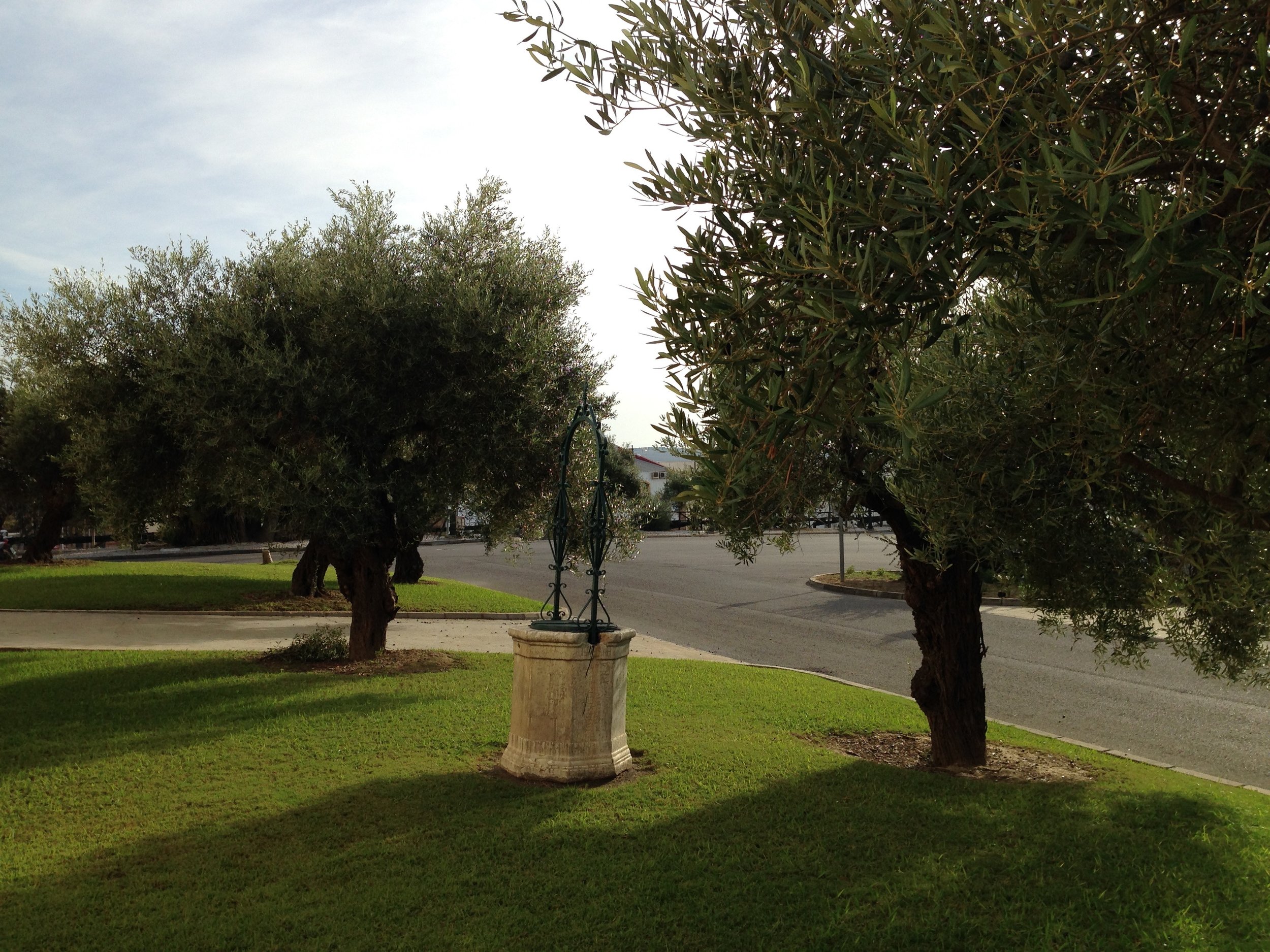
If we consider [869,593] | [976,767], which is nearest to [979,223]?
[976,767]

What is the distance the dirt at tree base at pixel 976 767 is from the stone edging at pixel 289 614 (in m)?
9.69

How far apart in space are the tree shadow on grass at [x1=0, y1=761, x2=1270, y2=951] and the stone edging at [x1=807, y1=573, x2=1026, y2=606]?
14.4m

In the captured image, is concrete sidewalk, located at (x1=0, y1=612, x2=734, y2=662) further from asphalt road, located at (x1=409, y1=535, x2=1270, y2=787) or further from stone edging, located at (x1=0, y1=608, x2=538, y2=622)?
asphalt road, located at (x1=409, y1=535, x2=1270, y2=787)

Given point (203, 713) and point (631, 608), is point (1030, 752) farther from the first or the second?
point (631, 608)

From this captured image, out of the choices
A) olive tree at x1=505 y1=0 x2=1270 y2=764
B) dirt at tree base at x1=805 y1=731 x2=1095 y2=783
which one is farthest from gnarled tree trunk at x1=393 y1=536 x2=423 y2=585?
olive tree at x1=505 y1=0 x2=1270 y2=764

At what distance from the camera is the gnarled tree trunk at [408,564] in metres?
12.6

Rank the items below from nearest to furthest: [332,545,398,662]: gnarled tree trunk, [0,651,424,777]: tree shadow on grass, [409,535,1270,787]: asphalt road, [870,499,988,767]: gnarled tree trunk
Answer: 1. [870,499,988,767]: gnarled tree trunk
2. [0,651,424,777]: tree shadow on grass
3. [409,535,1270,787]: asphalt road
4. [332,545,398,662]: gnarled tree trunk

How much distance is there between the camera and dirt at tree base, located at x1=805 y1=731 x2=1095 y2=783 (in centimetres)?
785

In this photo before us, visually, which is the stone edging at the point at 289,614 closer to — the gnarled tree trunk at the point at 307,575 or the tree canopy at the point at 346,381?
the gnarled tree trunk at the point at 307,575

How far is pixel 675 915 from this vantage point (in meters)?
4.96

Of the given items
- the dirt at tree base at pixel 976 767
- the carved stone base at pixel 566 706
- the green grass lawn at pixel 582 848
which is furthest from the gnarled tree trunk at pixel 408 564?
the dirt at tree base at pixel 976 767

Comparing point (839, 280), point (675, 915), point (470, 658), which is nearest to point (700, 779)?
point (675, 915)

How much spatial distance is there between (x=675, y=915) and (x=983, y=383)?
131 inches

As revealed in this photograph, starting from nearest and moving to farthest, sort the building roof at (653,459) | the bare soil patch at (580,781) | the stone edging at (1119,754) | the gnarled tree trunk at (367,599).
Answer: the bare soil patch at (580,781)
the stone edging at (1119,754)
the gnarled tree trunk at (367,599)
the building roof at (653,459)
